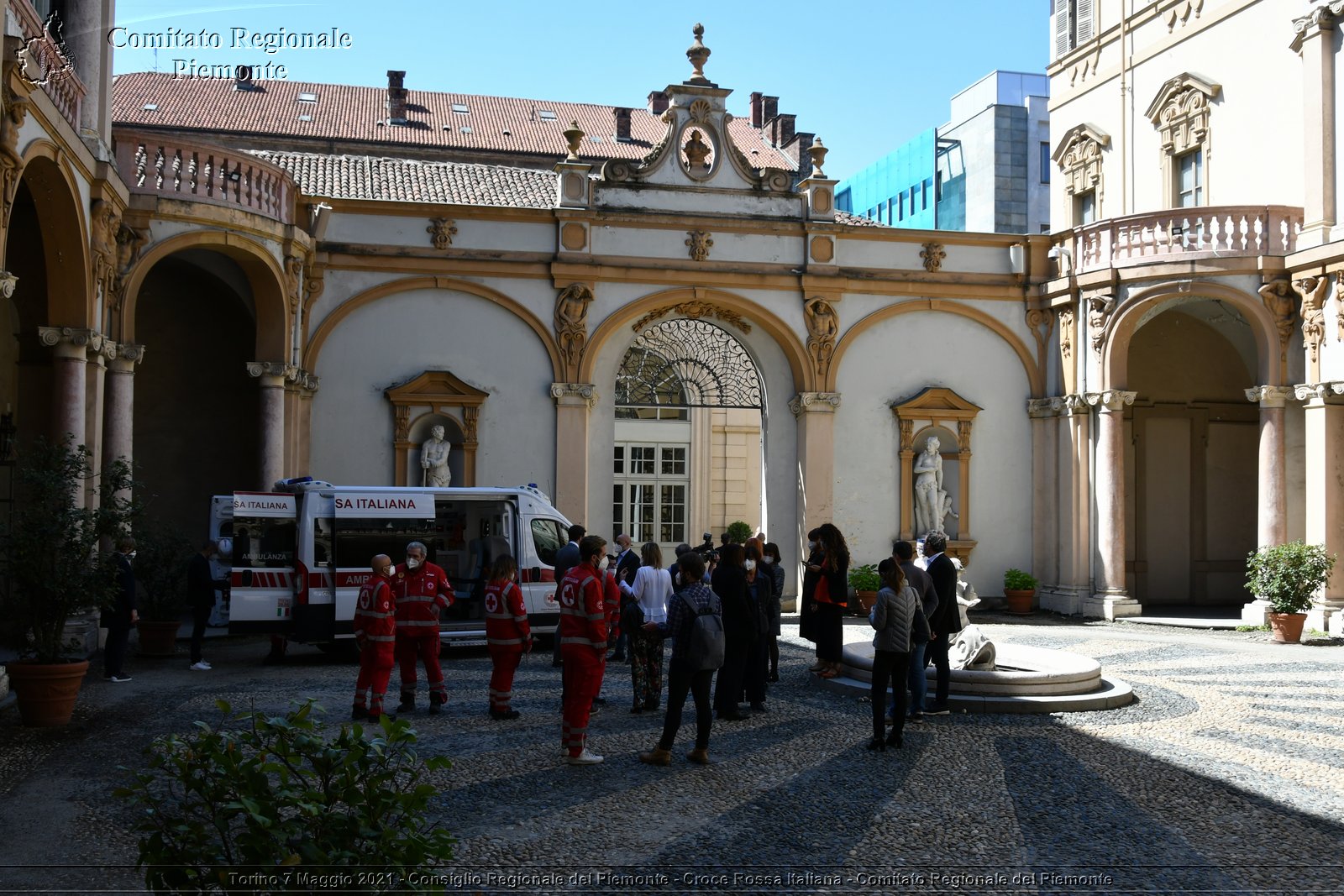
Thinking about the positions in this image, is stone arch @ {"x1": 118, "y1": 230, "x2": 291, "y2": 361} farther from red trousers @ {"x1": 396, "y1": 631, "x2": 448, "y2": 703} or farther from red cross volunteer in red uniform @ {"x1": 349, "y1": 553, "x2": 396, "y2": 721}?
red trousers @ {"x1": 396, "y1": 631, "x2": 448, "y2": 703}

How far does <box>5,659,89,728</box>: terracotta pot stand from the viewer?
9234mm

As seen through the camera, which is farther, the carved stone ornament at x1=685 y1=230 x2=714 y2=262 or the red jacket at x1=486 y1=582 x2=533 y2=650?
the carved stone ornament at x1=685 y1=230 x2=714 y2=262

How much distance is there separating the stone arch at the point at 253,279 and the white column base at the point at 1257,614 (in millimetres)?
14271

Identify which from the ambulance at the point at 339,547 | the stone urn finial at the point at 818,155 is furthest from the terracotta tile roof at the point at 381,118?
the ambulance at the point at 339,547

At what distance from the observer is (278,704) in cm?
1043

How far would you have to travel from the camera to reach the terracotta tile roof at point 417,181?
23.7 meters

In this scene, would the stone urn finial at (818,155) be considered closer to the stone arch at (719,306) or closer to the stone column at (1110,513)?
the stone arch at (719,306)

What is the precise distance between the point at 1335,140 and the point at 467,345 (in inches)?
510

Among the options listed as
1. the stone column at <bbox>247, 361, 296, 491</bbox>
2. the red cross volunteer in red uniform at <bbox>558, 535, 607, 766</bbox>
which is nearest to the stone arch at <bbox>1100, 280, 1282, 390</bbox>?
the stone column at <bbox>247, 361, 296, 491</bbox>

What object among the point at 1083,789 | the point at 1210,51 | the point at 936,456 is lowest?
the point at 1083,789

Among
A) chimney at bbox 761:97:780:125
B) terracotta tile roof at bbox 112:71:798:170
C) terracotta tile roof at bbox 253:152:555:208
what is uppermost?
chimney at bbox 761:97:780:125

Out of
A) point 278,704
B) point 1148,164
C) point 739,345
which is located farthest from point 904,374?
point 278,704

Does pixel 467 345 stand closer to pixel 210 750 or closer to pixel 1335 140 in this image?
pixel 1335 140

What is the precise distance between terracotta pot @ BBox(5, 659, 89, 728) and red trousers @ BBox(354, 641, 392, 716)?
6.90ft
